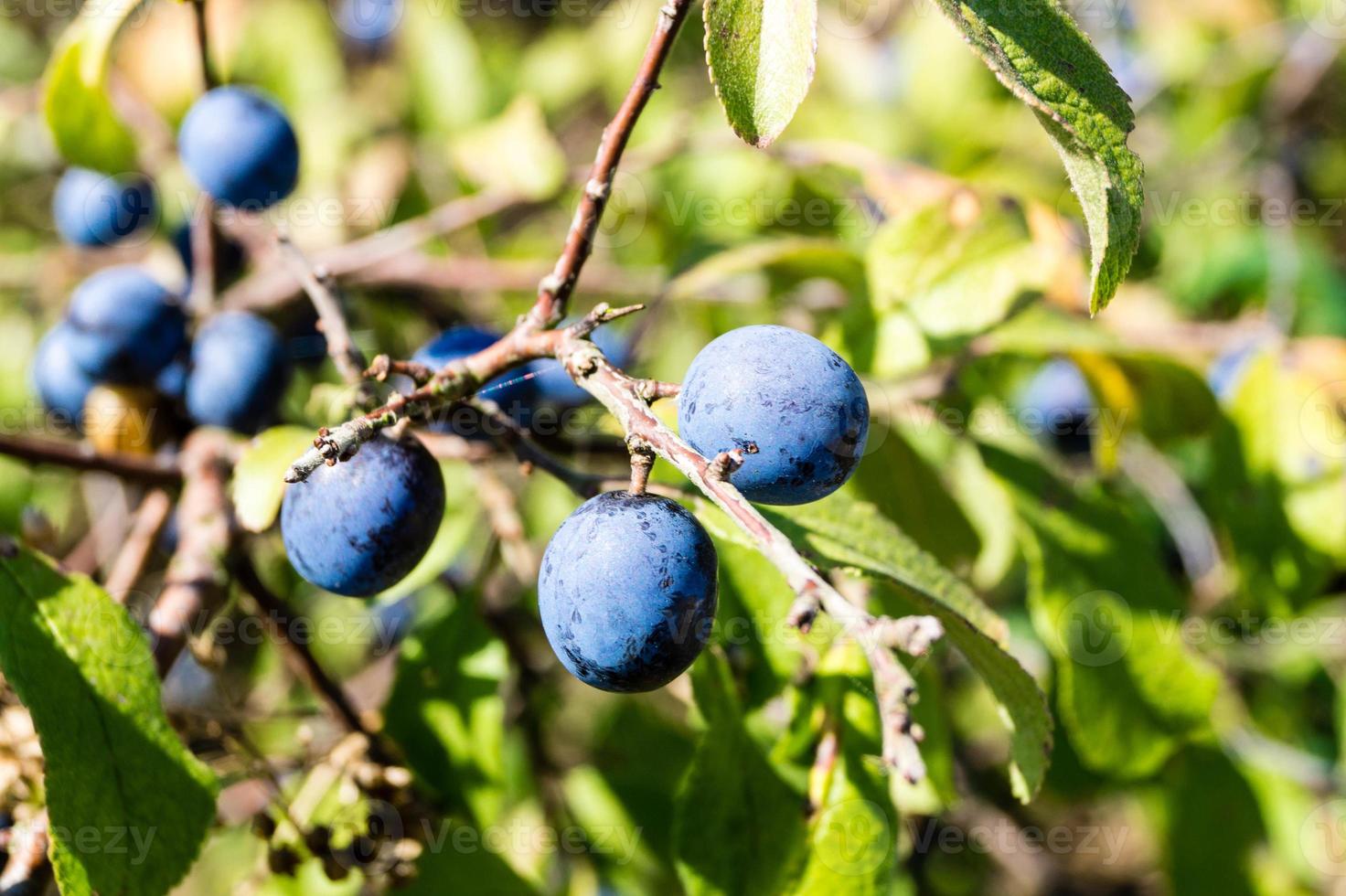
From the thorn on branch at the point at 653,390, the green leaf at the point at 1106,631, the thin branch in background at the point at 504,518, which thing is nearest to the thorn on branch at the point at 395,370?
the thorn on branch at the point at 653,390

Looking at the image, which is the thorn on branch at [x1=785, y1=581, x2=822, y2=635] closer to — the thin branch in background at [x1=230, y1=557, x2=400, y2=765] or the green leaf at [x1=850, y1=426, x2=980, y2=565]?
the green leaf at [x1=850, y1=426, x2=980, y2=565]

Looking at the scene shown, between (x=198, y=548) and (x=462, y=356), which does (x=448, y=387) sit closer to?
(x=462, y=356)

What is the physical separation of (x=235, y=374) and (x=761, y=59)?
104cm

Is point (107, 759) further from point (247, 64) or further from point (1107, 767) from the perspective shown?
point (247, 64)

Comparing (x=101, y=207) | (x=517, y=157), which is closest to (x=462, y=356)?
(x=517, y=157)

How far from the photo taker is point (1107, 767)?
5.32 ft

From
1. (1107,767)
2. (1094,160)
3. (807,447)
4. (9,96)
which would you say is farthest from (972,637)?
(9,96)

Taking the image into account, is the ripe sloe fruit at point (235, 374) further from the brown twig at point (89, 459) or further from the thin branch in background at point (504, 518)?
the thin branch in background at point (504, 518)

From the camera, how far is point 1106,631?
1666 millimetres

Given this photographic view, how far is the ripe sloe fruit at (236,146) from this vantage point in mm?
1664

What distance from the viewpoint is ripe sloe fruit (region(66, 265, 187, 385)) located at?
1.62 meters

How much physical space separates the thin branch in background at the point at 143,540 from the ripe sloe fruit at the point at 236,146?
0.49m

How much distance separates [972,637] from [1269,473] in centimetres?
117

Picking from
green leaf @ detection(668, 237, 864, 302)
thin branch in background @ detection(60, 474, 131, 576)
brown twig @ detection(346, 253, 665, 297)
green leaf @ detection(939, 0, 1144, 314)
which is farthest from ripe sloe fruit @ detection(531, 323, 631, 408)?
thin branch in background @ detection(60, 474, 131, 576)
